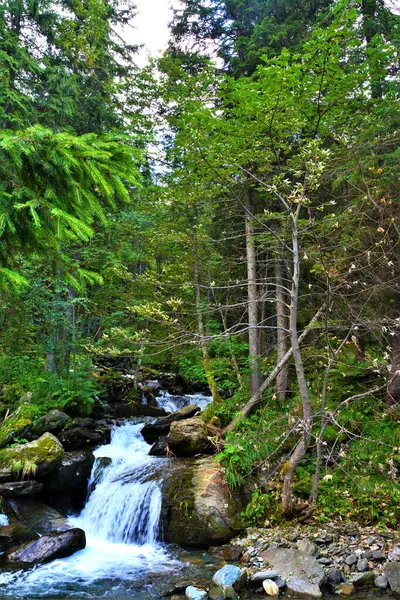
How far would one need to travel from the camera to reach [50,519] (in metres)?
7.79

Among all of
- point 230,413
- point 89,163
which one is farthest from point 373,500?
point 89,163

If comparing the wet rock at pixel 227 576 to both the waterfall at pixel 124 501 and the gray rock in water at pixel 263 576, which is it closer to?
the gray rock in water at pixel 263 576

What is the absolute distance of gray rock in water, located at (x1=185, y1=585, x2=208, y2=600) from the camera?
17.0 ft

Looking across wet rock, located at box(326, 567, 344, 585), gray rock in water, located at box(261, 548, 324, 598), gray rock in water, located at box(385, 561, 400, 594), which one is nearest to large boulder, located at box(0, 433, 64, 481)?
gray rock in water, located at box(261, 548, 324, 598)

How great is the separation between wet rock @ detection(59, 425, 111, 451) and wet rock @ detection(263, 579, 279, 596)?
6.34 meters

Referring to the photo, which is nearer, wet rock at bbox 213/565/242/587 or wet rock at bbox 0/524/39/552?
wet rock at bbox 213/565/242/587

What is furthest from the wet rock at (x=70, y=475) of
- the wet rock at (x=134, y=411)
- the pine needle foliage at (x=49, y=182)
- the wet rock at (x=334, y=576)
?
the pine needle foliage at (x=49, y=182)

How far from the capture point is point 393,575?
17.4 feet

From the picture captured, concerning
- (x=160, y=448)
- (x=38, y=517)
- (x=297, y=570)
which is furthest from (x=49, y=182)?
(x=160, y=448)

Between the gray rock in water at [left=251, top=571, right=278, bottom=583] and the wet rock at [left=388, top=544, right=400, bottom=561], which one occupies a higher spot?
the wet rock at [left=388, top=544, right=400, bottom=561]

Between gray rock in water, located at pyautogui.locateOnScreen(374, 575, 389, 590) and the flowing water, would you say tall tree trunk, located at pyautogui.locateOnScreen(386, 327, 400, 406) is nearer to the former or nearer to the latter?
gray rock in water, located at pyautogui.locateOnScreen(374, 575, 389, 590)

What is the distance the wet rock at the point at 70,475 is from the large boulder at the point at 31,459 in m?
0.20

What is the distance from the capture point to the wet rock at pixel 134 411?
1347 cm

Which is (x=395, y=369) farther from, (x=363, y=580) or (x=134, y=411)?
(x=134, y=411)
